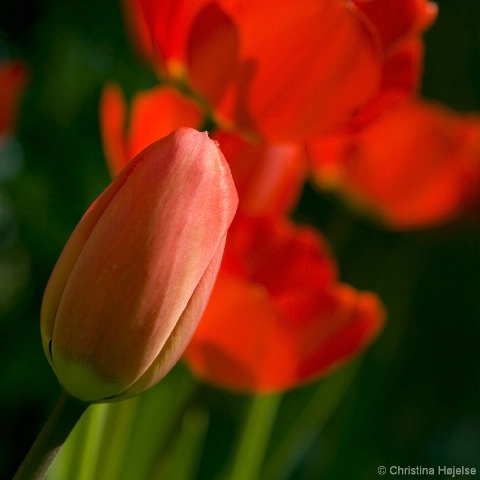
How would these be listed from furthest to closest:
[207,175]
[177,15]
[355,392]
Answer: [355,392]
[177,15]
[207,175]

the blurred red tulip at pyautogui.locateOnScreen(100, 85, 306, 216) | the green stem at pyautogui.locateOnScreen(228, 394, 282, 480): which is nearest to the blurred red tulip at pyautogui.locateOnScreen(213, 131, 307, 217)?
the blurred red tulip at pyautogui.locateOnScreen(100, 85, 306, 216)

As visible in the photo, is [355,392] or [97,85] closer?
[355,392]

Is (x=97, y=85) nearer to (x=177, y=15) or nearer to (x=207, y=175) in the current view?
(x=177, y=15)

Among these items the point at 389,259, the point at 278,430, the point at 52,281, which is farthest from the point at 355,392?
the point at 52,281

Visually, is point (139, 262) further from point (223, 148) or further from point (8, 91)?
point (8, 91)

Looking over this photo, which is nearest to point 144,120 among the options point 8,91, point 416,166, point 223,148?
point 223,148
